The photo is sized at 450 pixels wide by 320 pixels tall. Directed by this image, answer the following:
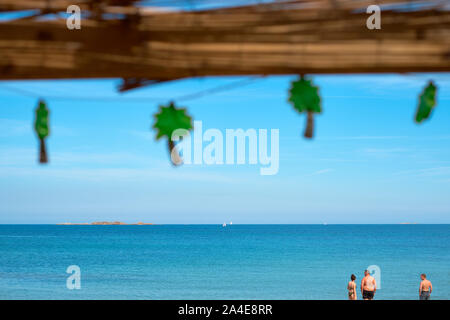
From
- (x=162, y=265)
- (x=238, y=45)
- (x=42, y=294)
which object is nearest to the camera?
(x=238, y=45)

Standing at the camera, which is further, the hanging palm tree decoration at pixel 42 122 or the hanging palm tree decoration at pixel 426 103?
the hanging palm tree decoration at pixel 42 122

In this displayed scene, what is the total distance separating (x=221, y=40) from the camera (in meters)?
1.71

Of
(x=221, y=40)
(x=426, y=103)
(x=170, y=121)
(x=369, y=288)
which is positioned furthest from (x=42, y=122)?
(x=369, y=288)

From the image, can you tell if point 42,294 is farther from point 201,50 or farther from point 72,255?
point 201,50

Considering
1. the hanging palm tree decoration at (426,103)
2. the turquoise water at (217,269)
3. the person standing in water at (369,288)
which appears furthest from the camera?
the turquoise water at (217,269)

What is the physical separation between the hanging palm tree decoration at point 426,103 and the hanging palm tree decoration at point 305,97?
37 cm

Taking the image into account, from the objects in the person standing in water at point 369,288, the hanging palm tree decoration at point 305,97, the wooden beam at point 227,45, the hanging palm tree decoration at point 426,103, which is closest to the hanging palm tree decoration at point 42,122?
the wooden beam at point 227,45

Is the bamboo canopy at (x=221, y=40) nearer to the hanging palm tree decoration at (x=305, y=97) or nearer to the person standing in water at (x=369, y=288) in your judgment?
the hanging palm tree decoration at (x=305, y=97)

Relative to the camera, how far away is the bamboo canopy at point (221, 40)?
1.65 m

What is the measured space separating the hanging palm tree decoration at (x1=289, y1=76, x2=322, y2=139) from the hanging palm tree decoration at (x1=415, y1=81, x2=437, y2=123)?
1.21 feet

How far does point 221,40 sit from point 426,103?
0.75 m

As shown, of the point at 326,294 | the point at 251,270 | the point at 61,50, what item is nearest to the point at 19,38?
the point at 61,50

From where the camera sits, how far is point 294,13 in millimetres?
1723

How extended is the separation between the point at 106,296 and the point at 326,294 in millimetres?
9046
